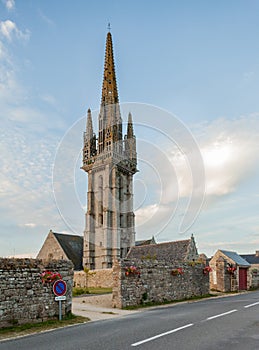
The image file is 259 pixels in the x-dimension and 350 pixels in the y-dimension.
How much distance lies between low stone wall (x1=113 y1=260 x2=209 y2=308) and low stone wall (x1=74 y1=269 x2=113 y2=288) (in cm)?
1313

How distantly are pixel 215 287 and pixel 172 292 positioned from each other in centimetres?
980

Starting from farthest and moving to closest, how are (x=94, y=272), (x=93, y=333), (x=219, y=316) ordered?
(x=94, y=272)
(x=219, y=316)
(x=93, y=333)

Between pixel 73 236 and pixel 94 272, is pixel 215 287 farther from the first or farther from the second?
pixel 73 236

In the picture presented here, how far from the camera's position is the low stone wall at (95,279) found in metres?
33.2

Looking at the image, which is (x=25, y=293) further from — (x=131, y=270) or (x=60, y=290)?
(x=131, y=270)

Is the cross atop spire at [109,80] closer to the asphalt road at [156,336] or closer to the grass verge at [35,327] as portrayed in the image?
the grass verge at [35,327]

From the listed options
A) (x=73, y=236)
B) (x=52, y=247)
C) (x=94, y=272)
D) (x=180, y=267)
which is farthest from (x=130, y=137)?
(x=180, y=267)

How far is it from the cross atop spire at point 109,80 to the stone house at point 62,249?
1055 inches

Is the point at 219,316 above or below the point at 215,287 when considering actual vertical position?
above

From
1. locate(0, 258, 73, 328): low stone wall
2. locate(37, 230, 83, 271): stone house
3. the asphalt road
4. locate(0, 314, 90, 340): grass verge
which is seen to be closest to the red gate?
the asphalt road

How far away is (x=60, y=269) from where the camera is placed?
11.8 meters

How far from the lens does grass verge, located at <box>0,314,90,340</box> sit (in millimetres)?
9053

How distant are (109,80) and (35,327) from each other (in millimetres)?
63649

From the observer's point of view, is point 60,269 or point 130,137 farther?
point 130,137
